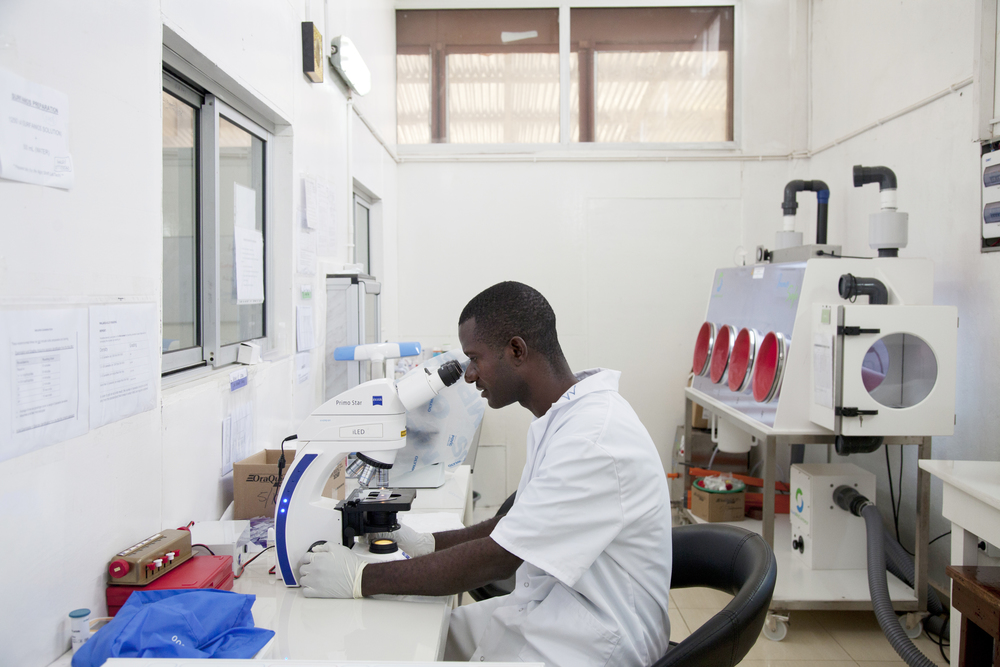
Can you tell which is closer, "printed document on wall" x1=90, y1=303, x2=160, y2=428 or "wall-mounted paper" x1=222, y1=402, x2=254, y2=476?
"printed document on wall" x1=90, y1=303, x2=160, y2=428

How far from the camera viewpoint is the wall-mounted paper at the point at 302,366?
2.30 metres

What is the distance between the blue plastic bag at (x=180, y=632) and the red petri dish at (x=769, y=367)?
7.79 feet

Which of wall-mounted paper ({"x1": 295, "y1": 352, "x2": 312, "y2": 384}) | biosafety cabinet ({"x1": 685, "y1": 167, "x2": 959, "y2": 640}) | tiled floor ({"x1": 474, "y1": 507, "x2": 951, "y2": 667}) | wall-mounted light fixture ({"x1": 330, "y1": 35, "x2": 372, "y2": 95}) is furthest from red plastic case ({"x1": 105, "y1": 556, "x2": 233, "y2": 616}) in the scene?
biosafety cabinet ({"x1": 685, "y1": 167, "x2": 959, "y2": 640})

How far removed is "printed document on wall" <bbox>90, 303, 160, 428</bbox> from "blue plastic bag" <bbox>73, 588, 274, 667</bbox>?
36 cm

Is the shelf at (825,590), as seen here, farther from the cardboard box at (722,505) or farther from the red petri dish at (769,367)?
the red petri dish at (769,367)

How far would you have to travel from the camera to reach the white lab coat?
3.86 ft

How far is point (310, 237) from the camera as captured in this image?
2412mm

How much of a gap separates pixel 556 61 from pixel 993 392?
3199 mm

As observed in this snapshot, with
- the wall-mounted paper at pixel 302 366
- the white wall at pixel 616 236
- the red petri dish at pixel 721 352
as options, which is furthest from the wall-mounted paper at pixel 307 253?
the red petri dish at pixel 721 352

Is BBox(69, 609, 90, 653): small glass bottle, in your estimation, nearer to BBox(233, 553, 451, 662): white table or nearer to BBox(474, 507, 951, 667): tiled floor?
BBox(233, 553, 451, 662): white table

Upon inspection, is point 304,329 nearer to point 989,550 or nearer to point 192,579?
point 192,579

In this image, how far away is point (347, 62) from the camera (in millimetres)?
2678

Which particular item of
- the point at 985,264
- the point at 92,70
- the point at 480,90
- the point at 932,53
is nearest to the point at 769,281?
the point at 985,264

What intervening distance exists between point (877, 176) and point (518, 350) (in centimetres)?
235
